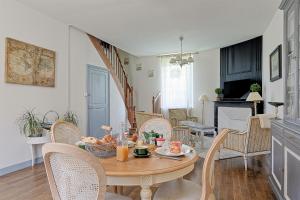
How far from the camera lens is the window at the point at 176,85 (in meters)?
7.77

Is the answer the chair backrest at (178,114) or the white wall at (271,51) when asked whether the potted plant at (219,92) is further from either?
the white wall at (271,51)

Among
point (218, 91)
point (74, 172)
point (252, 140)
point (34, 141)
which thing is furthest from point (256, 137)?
point (34, 141)

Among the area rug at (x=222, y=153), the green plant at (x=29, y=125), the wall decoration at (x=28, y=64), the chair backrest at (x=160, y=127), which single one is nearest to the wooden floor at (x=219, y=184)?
the area rug at (x=222, y=153)

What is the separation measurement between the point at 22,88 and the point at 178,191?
332cm

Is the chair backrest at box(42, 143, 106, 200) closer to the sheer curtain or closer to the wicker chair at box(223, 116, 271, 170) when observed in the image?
the wicker chair at box(223, 116, 271, 170)

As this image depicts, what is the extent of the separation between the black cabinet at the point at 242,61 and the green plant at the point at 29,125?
5.24 meters

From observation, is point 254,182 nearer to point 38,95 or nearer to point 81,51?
point 38,95

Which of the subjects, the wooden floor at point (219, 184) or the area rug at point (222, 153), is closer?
the wooden floor at point (219, 184)

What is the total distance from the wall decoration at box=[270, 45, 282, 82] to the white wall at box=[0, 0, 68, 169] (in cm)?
421

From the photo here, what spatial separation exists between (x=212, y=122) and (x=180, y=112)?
1088 mm

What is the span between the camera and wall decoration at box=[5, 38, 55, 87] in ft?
11.9

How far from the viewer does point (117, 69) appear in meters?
7.30

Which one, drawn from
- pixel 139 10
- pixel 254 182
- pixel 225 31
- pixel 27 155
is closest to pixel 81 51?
pixel 139 10

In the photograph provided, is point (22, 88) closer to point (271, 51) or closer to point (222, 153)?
point (222, 153)
